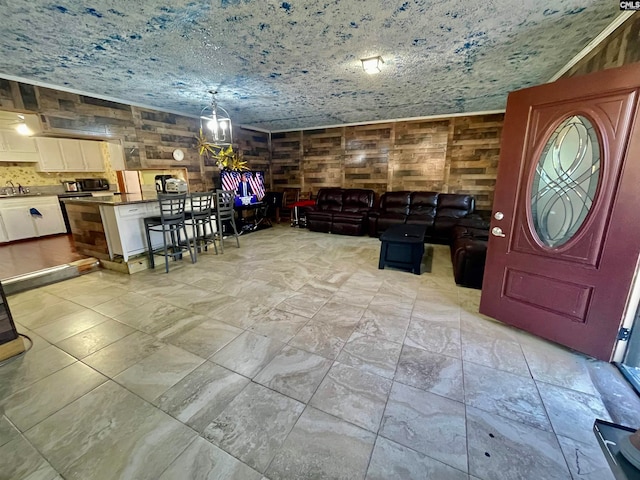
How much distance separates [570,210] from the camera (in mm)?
1952

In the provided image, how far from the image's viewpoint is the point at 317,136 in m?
6.89

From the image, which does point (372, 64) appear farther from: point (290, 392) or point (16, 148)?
point (16, 148)

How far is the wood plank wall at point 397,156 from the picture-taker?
5.47 metres

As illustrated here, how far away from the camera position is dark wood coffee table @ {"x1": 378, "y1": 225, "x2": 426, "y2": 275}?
11.4ft

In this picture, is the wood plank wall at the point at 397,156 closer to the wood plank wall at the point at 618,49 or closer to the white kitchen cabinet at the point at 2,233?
the wood plank wall at the point at 618,49

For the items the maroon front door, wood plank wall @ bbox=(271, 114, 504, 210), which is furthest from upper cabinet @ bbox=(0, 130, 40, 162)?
the maroon front door

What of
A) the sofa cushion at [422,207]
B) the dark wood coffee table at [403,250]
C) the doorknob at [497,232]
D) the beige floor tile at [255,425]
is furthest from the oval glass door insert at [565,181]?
the sofa cushion at [422,207]

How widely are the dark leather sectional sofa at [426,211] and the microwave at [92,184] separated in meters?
6.41

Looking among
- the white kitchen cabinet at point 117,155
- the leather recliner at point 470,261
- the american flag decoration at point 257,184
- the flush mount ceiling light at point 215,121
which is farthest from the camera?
the american flag decoration at point 257,184

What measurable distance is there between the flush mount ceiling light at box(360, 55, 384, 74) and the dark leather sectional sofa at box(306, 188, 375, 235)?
3106 mm

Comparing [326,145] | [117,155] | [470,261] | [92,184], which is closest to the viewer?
[470,261]

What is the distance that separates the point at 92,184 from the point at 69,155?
69 centimetres

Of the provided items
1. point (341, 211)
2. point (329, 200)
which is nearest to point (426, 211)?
point (341, 211)

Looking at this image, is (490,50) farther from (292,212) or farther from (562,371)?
(292,212)
